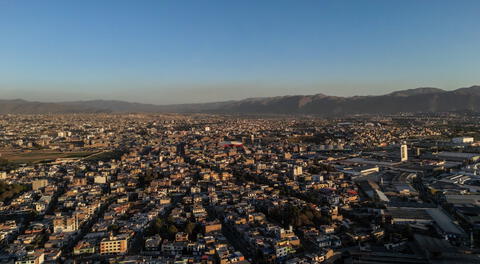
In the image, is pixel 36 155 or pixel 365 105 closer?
pixel 36 155

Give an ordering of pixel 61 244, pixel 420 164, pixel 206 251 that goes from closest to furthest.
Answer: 1. pixel 206 251
2. pixel 61 244
3. pixel 420 164

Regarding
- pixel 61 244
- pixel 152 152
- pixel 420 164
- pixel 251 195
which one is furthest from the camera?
pixel 152 152

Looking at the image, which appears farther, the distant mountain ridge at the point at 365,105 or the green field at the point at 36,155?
the distant mountain ridge at the point at 365,105

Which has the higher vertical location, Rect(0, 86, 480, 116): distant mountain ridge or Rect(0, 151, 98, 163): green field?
Rect(0, 86, 480, 116): distant mountain ridge

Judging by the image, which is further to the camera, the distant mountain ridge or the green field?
the distant mountain ridge

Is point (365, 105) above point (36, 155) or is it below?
above

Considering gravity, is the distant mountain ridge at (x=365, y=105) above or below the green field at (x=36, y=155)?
above

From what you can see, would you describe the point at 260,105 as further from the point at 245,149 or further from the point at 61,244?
the point at 61,244

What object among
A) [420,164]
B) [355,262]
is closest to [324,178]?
[420,164]

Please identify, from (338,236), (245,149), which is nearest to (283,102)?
(245,149)

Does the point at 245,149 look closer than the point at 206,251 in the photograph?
No
